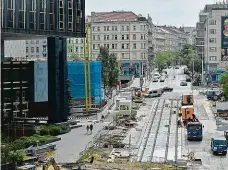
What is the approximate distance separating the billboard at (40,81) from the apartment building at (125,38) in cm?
6220

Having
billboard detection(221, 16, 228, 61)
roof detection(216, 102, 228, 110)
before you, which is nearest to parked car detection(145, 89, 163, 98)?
roof detection(216, 102, 228, 110)

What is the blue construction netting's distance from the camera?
6960cm

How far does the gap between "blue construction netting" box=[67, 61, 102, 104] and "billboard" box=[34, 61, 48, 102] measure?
31.4 ft

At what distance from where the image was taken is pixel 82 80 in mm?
70812

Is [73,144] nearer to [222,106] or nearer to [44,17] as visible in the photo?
[44,17]

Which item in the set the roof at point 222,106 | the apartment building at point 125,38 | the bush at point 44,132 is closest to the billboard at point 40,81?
the bush at point 44,132

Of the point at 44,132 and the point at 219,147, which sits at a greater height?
the point at 44,132

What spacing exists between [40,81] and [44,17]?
38.1 ft

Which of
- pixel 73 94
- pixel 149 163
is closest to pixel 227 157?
pixel 149 163

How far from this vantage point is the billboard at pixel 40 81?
59.6 m

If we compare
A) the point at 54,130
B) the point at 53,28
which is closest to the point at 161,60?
the point at 53,28

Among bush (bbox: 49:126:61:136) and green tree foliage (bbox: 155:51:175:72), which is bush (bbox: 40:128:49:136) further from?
green tree foliage (bbox: 155:51:175:72)

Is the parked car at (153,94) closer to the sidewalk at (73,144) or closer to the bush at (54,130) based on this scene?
the sidewalk at (73,144)

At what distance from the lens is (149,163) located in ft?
115
